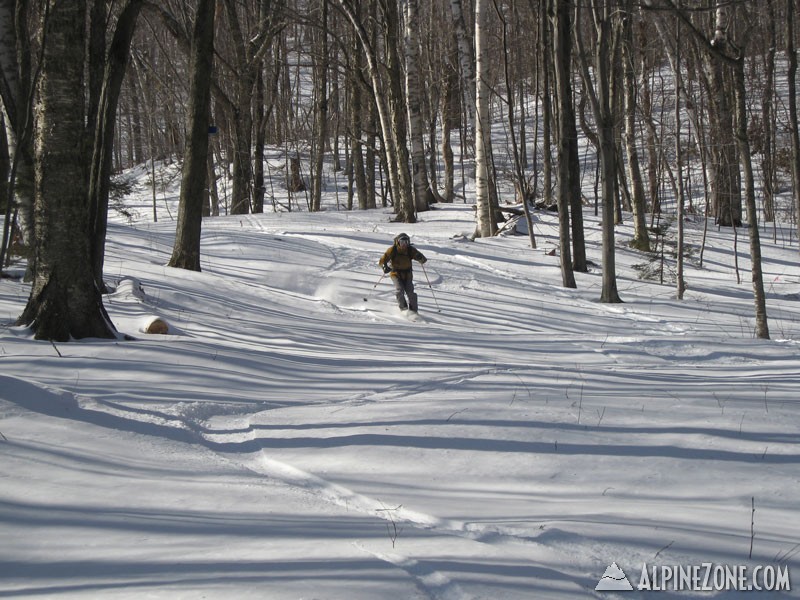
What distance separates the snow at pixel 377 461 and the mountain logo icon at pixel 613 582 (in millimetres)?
31

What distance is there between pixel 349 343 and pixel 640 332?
17.8ft

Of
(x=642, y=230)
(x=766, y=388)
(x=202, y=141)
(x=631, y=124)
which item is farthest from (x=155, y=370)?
(x=631, y=124)

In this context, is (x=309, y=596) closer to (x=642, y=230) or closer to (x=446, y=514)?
(x=446, y=514)

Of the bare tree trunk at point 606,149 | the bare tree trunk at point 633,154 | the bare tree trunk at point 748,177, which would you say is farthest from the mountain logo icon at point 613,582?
the bare tree trunk at point 633,154

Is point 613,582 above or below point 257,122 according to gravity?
below

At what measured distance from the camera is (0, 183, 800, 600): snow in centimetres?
289

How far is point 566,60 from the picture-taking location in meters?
14.6

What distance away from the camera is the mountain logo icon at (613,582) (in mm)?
2783

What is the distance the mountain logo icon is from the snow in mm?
31

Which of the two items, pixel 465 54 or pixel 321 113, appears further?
pixel 321 113

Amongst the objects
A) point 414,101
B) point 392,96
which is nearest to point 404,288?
point 392,96

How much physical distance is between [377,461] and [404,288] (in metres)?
8.53

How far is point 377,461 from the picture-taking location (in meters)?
4.26

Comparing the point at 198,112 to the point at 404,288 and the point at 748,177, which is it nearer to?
the point at 404,288
